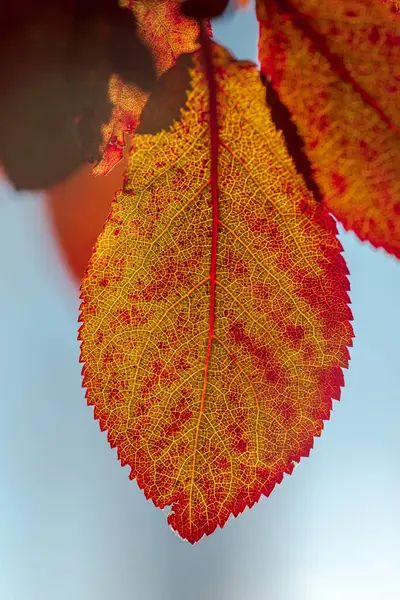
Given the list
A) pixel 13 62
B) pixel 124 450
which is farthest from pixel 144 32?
pixel 124 450

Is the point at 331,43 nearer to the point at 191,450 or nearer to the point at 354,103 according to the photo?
the point at 354,103

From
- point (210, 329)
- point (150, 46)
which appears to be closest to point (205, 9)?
point (150, 46)

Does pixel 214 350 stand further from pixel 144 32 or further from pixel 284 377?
pixel 144 32

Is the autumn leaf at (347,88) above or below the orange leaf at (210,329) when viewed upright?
above

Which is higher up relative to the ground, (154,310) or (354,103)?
(354,103)

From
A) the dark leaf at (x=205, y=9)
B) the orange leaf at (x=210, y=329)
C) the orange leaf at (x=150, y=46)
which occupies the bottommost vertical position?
the orange leaf at (x=210, y=329)
